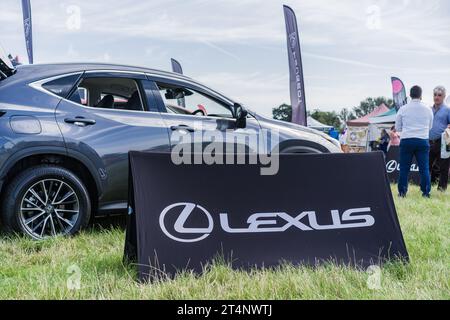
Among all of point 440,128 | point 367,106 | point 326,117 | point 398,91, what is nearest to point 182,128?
point 440,128

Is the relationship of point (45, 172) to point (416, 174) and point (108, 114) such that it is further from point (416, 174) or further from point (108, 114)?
point (416, 174)

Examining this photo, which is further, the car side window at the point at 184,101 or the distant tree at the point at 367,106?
the distant tree at the point at 367,106

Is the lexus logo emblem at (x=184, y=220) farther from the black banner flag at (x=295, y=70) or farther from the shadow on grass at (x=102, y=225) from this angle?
the black banner flag at (x=295, y=70)

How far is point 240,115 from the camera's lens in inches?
177

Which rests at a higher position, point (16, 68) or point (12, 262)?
point (16, 68)

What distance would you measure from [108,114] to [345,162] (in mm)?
2280

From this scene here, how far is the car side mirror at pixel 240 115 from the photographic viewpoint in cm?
448

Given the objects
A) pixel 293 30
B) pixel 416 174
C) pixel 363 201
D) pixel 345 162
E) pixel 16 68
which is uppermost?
pixel 293 30

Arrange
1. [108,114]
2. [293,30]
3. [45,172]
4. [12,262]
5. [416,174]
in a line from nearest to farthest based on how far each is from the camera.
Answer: [12,262], [45,172], [108,114], [416,174], [293,30]

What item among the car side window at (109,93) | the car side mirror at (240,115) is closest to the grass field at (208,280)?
the car side window at (109,93)

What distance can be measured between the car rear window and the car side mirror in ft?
5.37

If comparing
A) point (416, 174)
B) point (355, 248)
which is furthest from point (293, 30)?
point (355, 248)

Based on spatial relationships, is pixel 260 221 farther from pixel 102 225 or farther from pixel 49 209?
pixel 102 225

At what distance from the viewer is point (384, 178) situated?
123 inches
